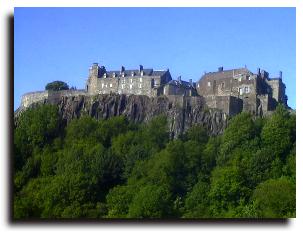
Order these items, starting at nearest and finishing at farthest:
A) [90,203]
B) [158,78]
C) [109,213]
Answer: [109,213], [90,203], [158,78]

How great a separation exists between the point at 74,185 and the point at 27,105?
4.49 m

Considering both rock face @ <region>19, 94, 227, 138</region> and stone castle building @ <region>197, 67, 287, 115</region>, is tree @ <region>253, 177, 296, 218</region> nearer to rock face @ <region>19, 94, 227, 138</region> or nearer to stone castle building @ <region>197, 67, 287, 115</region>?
rock face @ <region>19, 94, 227, 138</region>

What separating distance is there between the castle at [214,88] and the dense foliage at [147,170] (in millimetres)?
4934

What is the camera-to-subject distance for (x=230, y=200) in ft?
43.7

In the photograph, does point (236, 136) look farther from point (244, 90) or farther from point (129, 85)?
point (244, 90)

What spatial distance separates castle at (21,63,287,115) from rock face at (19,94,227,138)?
1.92ft

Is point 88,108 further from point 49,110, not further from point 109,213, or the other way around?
point 109,213

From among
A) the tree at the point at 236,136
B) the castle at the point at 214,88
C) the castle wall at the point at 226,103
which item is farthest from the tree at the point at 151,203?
the castle wall at the point at 226,103

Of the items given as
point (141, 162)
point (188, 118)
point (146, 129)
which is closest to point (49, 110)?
point (146, 129)

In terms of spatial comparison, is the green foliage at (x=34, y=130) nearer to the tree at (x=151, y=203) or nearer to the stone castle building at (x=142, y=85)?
the tree at (x=151, y=203)

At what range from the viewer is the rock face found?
1944cm

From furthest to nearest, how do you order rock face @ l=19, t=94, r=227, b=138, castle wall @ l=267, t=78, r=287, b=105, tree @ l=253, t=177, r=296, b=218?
castle wall @ l=267, t=78, r=287, b=105 < rock face @ l=19, t=94, r=227, b=138 < tree @ l=253, t=177, r=296, b=218

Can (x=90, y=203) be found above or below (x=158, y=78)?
below

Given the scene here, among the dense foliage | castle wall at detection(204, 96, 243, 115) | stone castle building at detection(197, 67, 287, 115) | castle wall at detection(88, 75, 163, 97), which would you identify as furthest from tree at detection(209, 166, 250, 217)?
castle wall at detection(88, 75, 163, 97)
